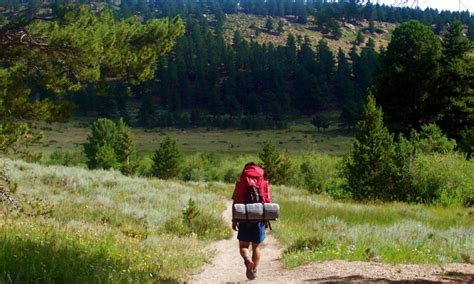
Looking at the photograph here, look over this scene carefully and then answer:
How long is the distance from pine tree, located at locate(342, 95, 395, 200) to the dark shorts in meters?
25.3

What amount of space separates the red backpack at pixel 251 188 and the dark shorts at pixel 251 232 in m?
0.44

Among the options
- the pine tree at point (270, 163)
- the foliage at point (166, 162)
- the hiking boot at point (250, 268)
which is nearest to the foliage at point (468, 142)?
the pine tree at point (270, 163)

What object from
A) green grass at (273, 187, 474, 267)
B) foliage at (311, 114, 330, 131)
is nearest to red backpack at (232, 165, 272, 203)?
green grass at (273, 187, 474, 267)

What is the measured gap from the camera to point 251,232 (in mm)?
9203

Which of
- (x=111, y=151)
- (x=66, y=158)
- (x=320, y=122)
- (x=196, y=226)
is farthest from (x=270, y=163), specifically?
(x=320, y=122)

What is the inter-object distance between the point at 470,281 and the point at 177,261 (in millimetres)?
5258

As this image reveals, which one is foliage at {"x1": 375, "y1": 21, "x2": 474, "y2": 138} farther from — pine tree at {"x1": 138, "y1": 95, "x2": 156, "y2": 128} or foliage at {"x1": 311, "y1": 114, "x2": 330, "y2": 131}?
pine tree at {"x1": 138, "y1": 95, "x2": 156, "y2": 128}

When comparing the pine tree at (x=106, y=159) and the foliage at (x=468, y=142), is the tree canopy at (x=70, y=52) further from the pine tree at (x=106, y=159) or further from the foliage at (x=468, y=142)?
the pine tree at (x=106, y=159)

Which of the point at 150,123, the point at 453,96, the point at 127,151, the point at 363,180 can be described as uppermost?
the point at 453,96

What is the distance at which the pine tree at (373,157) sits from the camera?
33219 millimetres

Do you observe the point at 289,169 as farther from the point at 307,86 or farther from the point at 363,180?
the point at 307,86

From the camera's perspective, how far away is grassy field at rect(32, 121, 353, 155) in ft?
318

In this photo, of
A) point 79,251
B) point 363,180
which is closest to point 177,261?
point 79,251

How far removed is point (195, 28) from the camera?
19288cm
